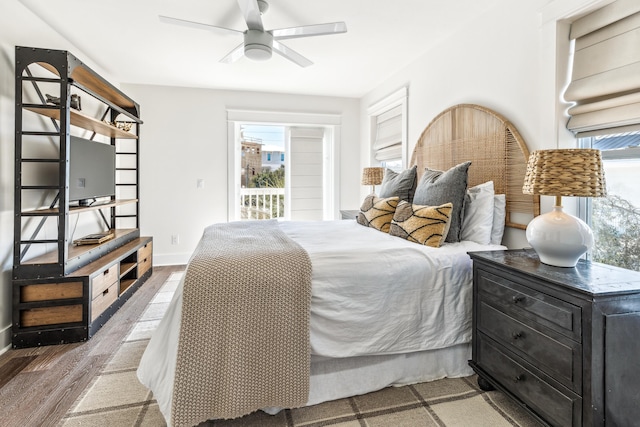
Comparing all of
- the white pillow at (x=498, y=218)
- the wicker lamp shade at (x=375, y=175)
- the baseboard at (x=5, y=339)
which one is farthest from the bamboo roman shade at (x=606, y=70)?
the baseboard at (x=5, y=339)

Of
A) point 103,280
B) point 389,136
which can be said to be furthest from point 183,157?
point 389,136

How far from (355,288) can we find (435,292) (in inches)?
18.3

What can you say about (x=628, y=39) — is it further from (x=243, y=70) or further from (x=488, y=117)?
(x=243, y=70)

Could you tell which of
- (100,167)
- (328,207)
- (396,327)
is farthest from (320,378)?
(328,207)

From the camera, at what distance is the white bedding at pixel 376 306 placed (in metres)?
1.50

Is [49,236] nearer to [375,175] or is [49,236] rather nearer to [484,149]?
[375,175]

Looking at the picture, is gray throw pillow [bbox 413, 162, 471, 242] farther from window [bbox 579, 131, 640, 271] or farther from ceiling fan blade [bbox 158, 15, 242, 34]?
ceiling fan blade [bbox 158, 15, 242, 34]

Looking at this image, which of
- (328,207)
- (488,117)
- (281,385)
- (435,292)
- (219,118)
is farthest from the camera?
(328,207)

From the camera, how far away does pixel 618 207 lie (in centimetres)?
176

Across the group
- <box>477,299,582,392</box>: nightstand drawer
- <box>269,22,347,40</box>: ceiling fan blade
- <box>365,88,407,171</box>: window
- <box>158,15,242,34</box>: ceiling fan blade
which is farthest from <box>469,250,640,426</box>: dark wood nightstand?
<box>365,88,407,171</box>: window

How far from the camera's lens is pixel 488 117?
242cm

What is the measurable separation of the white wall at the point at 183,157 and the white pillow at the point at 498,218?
3.30 meters

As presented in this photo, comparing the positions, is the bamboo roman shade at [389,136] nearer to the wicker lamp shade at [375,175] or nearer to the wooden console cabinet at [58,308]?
the wicker lamp shade at [375,175]

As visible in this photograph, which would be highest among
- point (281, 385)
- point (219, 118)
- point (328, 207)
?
point (219, 118)
